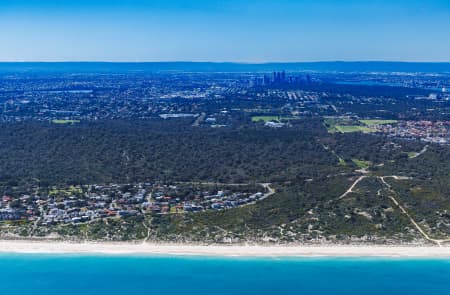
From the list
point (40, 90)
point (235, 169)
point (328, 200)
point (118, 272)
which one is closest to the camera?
point (118, 272)

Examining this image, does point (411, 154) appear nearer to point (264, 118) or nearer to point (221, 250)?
point (221, 250)

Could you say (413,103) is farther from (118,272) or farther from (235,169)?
(118,272)

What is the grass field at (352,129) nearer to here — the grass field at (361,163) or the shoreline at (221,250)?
the grass field at (361,163)

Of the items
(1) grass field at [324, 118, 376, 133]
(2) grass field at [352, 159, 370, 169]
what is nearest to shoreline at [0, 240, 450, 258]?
(2) grass field at [352, 159, 370, 169]

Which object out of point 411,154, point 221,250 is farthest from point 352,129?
point 221,250

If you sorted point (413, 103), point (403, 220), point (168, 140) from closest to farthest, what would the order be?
point (403, 220), point (168, 140), point (413, 103)

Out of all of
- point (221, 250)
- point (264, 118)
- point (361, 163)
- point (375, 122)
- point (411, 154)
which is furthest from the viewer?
point (264, 118)

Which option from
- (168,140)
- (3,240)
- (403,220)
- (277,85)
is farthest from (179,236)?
(277,85)
